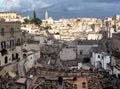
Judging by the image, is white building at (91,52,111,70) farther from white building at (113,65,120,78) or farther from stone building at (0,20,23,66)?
stone building at (0,20,23,66)

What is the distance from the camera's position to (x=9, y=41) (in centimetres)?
5025

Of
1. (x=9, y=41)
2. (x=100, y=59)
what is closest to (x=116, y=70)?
(x=100, y=59)

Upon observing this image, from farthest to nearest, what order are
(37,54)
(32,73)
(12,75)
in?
1. (37,54)
2. (12,75)
3. (32,73)

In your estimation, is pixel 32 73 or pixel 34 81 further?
pixel 32 73

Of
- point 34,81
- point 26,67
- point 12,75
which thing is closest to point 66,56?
point 26,67

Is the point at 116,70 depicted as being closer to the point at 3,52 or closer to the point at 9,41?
the point at 3,52

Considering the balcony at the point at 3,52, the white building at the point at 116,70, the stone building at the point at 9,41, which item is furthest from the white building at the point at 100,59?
the balcony at the point at 3,52

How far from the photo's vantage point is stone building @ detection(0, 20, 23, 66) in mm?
45125

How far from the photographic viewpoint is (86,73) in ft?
121

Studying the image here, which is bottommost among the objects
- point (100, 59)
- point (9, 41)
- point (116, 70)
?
point (116, 70)

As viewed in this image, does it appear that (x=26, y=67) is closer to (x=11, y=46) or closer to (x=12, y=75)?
(x=12, y=75)

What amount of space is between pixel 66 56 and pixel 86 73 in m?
12.5

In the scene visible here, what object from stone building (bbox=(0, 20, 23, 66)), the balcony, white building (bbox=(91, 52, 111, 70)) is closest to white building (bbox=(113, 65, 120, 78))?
white building (bbox=(91, 52, 111, 70))

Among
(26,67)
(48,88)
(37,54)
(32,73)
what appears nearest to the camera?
(48,88)
